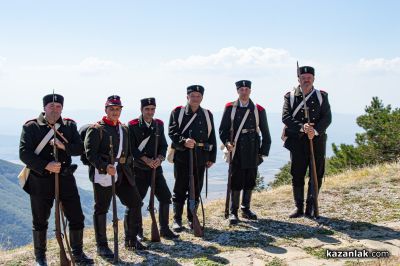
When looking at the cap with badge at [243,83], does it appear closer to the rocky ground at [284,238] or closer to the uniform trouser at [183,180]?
the uniform trouser at [183,180]

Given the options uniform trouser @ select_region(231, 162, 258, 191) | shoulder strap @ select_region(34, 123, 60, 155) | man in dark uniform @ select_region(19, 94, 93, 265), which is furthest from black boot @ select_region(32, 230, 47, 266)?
uniform trouser @ select_region(231, 162, 258, 191)

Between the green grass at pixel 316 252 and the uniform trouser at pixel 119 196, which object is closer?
the green grass at pixel 316 252

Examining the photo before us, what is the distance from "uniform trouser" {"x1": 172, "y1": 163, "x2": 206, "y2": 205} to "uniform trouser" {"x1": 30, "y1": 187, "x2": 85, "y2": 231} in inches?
99.8

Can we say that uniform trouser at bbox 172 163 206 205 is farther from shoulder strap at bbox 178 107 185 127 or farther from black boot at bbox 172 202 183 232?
shoulder strap at bbox 178 107 185 127

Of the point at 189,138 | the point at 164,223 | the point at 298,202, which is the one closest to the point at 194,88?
the point at 189,138

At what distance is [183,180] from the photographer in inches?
364

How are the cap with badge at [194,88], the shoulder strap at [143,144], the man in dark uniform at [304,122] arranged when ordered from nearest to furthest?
the shoulder strap at [143,144] → the cap with badge at [194,88] → the man in dark uniform at [304,122]

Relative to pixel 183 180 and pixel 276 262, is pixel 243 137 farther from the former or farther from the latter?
pixel 276 262

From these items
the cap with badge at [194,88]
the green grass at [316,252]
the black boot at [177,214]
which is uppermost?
the cap with badge at [194,88]

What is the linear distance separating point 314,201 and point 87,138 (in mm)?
5041

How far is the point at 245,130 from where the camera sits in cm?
944

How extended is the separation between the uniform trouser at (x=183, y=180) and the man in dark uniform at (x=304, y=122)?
2.04 meters

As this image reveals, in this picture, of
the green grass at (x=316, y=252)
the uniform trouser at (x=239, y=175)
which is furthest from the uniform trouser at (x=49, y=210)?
the green grass at (x=316, y=252)

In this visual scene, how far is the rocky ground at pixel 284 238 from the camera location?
7.19m
